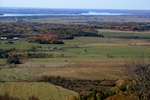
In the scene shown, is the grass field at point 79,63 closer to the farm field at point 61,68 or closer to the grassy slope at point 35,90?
the farm field at point 61,68

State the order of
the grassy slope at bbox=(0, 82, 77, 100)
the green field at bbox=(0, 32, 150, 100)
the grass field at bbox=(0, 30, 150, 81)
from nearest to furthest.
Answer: the grassy slope at bbox=(0, 82, 77, 100) < the green field at bbox=(0, 32, 150, 100) < the grass field at bbox=(0, 30, 150, 81)

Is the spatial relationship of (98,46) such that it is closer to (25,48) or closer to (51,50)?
(51,50)

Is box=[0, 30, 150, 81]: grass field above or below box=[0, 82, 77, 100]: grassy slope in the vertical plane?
below

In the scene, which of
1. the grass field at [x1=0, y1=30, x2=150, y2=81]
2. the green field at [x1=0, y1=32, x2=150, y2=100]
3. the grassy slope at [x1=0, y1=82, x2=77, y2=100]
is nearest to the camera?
the grassy slope at [x1=0, y1=82, x2=77, y2=100]

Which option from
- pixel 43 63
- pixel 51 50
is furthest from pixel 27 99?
pixel 51 50

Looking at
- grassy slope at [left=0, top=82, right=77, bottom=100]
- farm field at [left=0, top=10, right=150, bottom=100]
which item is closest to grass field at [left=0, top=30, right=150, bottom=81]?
farm field at [left=0, top=10, right=150, bottom=100]

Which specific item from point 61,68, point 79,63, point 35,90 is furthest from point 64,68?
point 35,90

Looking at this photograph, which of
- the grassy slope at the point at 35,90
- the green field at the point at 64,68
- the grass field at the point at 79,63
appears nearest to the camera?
the grassy slope at the point at 35,90

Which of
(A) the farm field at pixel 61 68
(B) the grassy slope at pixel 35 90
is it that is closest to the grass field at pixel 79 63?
(A) the farm field at pixel 61 68

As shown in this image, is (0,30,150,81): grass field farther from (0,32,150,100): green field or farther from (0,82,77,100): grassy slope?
(0,82,77,100): grassy slope

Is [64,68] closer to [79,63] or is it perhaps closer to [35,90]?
[79,63]
